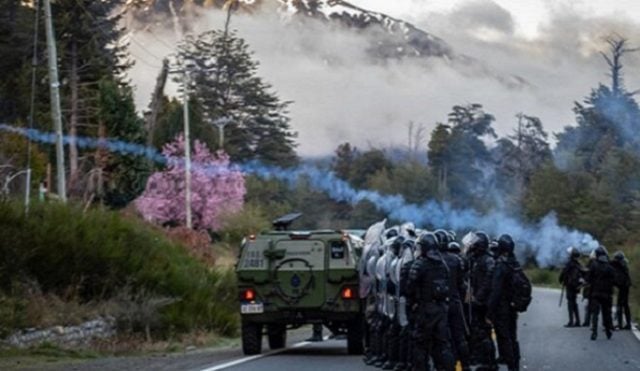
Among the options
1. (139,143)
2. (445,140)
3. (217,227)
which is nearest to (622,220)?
(217,227)

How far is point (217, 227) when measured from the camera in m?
68.4

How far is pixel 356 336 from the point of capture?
25.2 meters

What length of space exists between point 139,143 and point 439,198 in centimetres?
3766

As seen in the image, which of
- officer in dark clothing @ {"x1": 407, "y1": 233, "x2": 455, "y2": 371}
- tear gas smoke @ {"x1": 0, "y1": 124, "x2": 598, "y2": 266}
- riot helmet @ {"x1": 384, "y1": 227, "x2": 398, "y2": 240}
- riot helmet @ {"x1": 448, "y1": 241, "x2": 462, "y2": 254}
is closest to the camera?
officer in dark clothing @ {"x1": 407, "y1": 233, "x2": 455, "y2": 371}

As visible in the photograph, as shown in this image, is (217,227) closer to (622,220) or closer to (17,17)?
(17,17)

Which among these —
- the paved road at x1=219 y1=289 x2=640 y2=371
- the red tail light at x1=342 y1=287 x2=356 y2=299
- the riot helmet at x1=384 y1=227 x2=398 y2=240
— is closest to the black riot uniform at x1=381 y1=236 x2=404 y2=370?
the paved road at x1=219 y1=289 x2=640 y2=371

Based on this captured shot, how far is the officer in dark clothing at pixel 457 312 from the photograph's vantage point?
60.2 ft

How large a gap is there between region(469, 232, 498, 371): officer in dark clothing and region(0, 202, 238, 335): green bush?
11.6m

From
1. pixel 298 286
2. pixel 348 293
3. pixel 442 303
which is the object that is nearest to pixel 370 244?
pixel 348 293

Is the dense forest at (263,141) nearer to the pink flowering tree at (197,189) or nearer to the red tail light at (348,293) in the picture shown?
the pink flowering tree at (197,189)

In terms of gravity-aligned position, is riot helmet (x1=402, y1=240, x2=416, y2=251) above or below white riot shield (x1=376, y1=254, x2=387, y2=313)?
above

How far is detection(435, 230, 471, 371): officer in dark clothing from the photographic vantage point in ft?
60.2

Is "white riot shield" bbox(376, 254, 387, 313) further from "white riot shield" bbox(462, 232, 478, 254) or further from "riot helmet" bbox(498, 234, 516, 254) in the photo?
"riot helmet" bbox(498, 234, 516, 254)

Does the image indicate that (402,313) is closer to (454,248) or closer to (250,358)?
(454,248)
